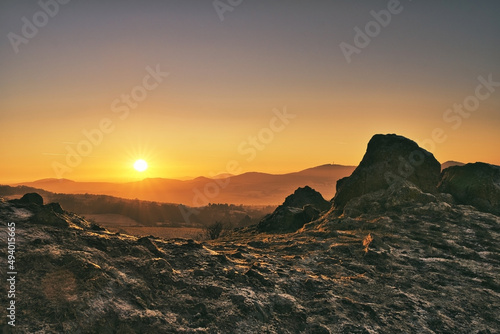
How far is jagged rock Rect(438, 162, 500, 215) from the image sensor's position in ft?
34.4

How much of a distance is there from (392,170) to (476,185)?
2.50 meters

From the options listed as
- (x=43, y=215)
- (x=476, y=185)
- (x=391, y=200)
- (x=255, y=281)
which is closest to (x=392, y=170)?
(x=391, y=200)

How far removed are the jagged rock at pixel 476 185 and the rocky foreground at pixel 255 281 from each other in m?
1.95

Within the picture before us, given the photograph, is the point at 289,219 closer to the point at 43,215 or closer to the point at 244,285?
the point at 244,285

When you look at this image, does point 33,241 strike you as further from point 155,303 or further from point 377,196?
point 377,196

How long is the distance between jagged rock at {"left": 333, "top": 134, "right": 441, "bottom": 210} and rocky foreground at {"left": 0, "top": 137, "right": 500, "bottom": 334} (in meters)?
2.43

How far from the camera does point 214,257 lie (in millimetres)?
6512

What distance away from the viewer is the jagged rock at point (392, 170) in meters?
11.1

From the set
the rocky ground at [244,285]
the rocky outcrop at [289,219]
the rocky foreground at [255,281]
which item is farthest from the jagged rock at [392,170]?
the rocky ground at [244,285]

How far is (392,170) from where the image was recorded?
11.2 meters

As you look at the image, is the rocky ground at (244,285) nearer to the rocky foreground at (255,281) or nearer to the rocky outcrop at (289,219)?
the rocky foreground at (255,281)

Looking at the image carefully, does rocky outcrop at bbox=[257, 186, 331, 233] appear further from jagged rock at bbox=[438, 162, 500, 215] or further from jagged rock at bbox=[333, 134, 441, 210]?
jagged rock at bbox=[438, 162, 500, 215]

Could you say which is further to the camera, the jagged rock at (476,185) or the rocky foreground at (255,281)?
the jagged rock at (476,185)

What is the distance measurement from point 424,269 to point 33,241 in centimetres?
671
